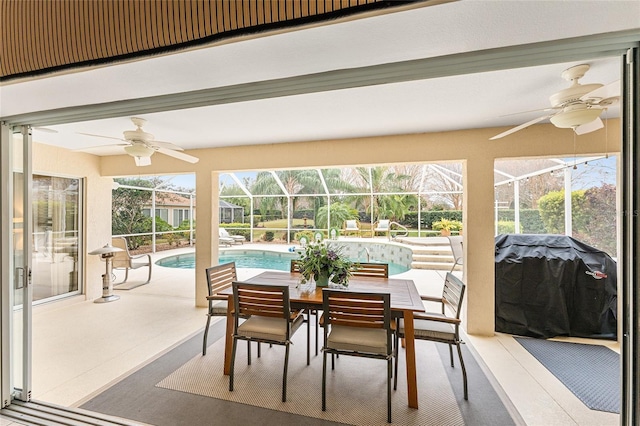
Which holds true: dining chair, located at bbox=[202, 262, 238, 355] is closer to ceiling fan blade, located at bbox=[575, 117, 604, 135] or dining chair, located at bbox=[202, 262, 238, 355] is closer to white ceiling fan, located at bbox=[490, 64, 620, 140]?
white ceiling fan, located at bbox=[490, 64, 620, 140]

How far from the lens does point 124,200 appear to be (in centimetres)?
995

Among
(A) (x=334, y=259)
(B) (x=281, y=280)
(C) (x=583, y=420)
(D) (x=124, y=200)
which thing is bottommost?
(C) (x=583, y=420)

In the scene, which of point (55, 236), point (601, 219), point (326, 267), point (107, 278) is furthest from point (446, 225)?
point (55, 236)

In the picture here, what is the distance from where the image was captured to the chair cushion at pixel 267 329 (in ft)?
7.80

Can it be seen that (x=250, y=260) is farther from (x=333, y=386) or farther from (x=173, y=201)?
(x=333, y=386)

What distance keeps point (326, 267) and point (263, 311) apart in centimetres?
72

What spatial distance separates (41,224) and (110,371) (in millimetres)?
3089

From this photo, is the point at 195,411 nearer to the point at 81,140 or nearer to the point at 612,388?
the point at 612,388

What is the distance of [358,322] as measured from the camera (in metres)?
2.16

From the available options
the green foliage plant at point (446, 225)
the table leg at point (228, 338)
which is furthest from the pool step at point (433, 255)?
the table leg at point (228, 338)

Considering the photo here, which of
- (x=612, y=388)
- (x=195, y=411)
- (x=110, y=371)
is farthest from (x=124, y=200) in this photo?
(x=612, y=388)

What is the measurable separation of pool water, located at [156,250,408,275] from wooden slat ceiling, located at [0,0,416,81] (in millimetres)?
7730

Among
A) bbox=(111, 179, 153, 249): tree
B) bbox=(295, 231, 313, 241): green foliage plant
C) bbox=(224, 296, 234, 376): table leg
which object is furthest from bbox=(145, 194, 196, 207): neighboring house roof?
bbox=(224, 296, 234, 376): table leg

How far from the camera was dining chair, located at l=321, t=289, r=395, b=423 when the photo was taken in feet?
6.89
